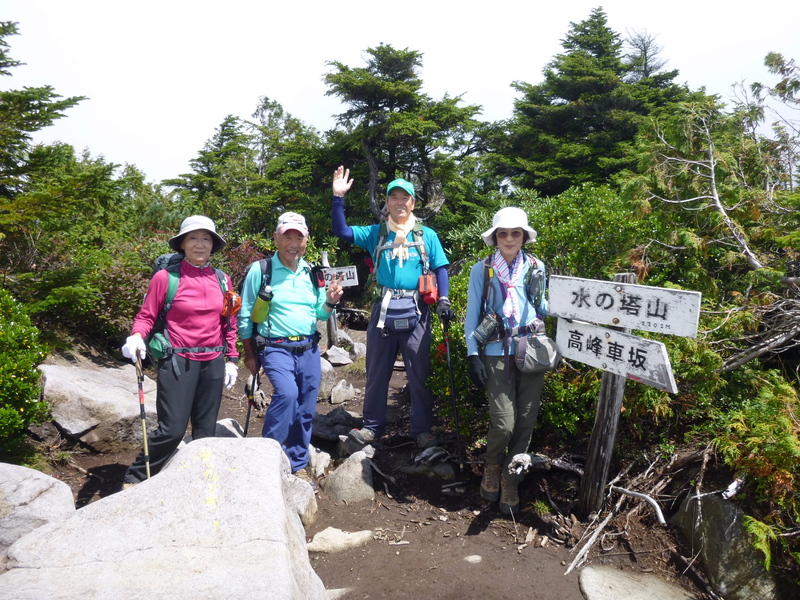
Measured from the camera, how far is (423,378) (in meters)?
5.08

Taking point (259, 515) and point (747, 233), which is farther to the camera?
point (747, 233)

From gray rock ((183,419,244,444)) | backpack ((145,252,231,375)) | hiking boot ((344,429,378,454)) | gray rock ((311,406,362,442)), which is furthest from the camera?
gray rock ((311,406,362,442))

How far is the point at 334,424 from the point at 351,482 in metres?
1.22

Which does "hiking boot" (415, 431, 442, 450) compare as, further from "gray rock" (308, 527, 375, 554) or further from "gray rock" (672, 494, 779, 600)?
"gray rock" (672, 494, 779, 600)

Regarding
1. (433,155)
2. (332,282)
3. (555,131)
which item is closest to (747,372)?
(332,282)

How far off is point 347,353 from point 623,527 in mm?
6474

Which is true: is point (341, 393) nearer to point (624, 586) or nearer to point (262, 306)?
point (262, 306)

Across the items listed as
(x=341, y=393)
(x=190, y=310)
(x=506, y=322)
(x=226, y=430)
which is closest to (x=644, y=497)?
(x=506, y=322)

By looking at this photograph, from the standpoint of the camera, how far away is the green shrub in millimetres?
4547

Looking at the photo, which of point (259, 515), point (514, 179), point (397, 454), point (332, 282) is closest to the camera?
point (259, 515)

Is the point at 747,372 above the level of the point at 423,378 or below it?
above

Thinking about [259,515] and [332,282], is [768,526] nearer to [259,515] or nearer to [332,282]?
[259,515]

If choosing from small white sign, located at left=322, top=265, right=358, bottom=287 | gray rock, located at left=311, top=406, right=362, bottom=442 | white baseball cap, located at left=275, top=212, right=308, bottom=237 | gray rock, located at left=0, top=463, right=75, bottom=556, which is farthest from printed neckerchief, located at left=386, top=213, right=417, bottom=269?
gray rock, located at left=0, top=463, right=75, bottom=556

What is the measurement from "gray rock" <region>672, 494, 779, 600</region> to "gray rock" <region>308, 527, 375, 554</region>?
236 centimetres
